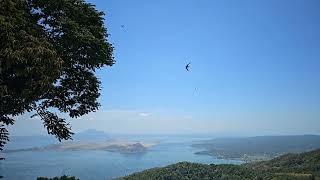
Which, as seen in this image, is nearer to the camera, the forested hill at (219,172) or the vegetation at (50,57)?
the vegetation at (50,57)

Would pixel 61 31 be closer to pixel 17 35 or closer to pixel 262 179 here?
pixel 17 35

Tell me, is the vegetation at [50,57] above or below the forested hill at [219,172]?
above

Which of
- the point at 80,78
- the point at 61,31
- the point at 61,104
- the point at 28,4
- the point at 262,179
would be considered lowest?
the point at 262,179

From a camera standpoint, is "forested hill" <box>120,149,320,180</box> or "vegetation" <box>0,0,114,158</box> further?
"forested hill" <box>120,149,320,180</box>

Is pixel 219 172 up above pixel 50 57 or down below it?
below

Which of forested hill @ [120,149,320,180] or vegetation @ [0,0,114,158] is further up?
vegetation @ [0,0,114,158]

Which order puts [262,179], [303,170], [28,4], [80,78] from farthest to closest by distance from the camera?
[303,170], [262,179], [80,78], [28,4]

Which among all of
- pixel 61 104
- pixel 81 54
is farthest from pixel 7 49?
pixel 61 104

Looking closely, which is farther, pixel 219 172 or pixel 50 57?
pixel 219 172
